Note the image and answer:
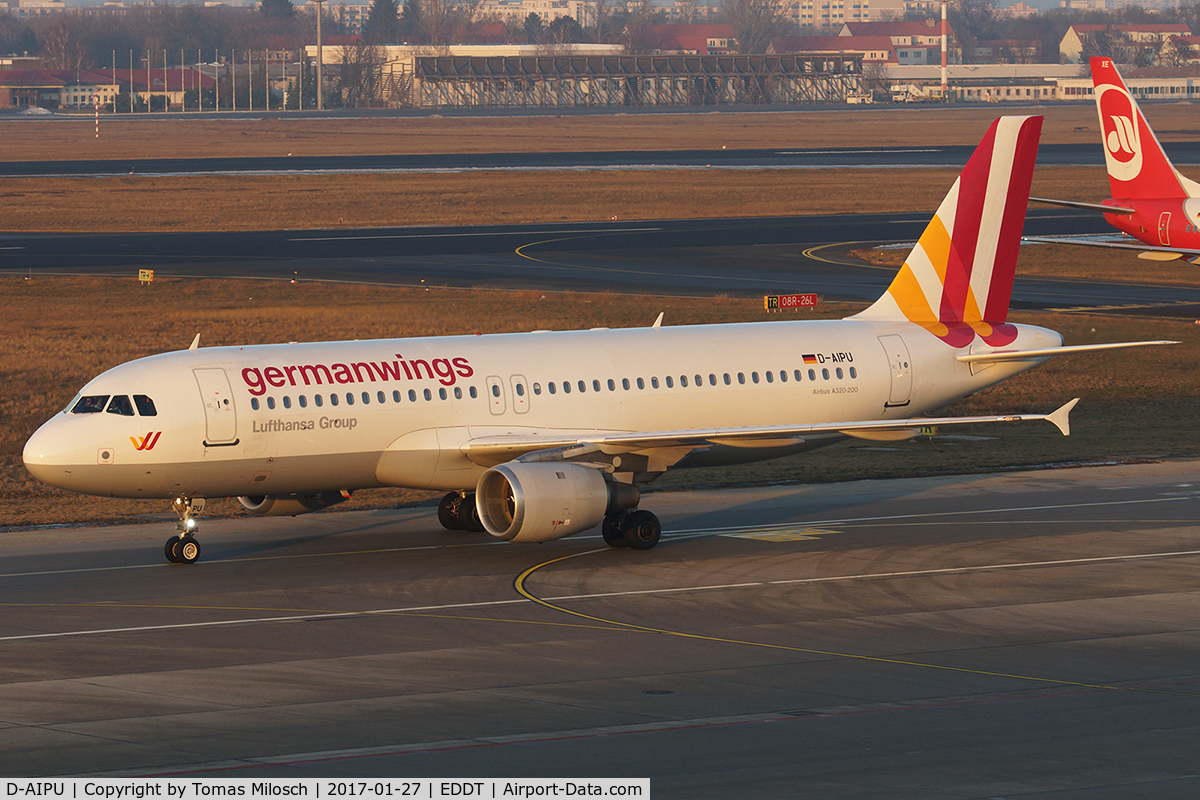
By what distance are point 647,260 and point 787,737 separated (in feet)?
228

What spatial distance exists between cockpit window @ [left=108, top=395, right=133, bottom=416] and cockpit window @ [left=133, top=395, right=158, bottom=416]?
0.15 metres

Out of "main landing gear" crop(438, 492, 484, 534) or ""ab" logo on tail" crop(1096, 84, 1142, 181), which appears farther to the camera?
""ab" logo on tail" crop(1096, 84, 1142, 181)

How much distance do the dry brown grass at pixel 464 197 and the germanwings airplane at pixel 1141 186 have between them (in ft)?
153

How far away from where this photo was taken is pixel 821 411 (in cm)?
3897

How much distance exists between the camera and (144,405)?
33094 mm

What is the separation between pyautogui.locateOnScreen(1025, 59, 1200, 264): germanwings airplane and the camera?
6838cm

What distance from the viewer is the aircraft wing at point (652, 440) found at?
113ft

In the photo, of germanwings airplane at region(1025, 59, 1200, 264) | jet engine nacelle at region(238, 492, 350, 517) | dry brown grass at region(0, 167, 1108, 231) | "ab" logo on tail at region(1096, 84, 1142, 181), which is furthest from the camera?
dry brown grass at region(0, 167, 1108, 231)

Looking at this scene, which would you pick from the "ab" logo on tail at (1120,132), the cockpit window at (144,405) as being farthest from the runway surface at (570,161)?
the cockpit window at (144,405)

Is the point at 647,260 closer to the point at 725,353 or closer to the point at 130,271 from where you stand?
the point at 130,271

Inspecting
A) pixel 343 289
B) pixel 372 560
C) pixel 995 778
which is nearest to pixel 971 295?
pixel 372 560

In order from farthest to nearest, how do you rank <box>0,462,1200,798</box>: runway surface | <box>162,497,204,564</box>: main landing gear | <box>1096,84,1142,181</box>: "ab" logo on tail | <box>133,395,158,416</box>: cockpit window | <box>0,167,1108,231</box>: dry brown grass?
<box>0,167,1108,231</box>: dry brown grass, <box>1096,84,1142,181</box>: "ab" logo on tail, <box>162,497,204,564</box>: main landing gear, <box>133,395,158,416</box>: cockpit window, <box>0,462,1200,798</box>: runway surface

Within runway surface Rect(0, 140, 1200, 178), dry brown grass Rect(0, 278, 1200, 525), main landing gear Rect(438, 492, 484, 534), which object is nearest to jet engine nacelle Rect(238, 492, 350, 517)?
main landing gear Rect(438, 492, 484, 534)

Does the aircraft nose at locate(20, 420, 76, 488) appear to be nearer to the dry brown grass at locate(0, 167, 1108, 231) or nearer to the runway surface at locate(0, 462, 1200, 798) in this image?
the runway surface at locate(0, 462, 1200, 798)
